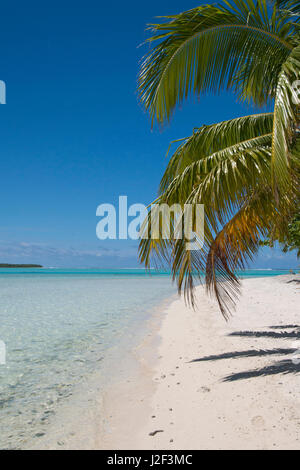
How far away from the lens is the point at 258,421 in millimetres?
3453

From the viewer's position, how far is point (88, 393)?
5133 millimetres

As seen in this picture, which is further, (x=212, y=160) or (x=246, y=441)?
(x=212, y=160)

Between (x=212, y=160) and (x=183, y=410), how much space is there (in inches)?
127

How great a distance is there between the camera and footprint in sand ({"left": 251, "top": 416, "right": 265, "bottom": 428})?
11.1 ft

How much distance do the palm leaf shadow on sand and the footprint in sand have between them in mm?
1200

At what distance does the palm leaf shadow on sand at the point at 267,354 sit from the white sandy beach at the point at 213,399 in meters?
0.01

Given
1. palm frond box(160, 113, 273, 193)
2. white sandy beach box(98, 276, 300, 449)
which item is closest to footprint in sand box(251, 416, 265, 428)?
white sandy beach box(98, 276, 300, 449)

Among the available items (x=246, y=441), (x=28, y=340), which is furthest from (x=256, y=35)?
(x=28, y=340)

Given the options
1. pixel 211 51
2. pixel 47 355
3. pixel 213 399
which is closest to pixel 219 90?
pixel 211 51

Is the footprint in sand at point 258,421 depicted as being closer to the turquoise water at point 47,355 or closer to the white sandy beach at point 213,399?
the white sandy beach at point 213,399

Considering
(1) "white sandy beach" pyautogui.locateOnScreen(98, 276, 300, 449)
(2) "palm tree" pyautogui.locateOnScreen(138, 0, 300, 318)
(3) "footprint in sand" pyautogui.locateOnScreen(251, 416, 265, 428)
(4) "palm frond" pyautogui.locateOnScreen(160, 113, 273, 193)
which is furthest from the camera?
(4) "palm frond" pyautogui.locateOnScreen(160, 113, 273, 193)

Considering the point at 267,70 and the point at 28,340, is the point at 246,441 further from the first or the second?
the point at 28,340

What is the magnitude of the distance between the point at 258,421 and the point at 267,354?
2.55m

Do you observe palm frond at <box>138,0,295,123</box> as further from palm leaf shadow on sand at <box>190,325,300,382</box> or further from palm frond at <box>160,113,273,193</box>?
palm leaf shadow on sand at <box>190,325,300,382</box>
